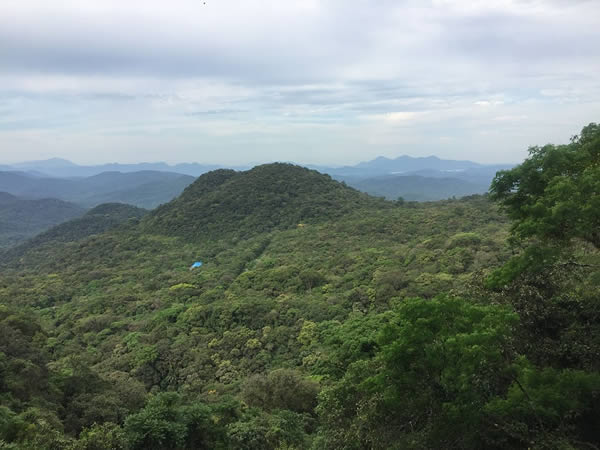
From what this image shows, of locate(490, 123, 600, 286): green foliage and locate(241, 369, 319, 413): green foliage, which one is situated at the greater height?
locate(490, 123, 600, 286): green foliage

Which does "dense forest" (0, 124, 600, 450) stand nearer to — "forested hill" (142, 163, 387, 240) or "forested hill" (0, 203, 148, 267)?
"forested hill" (142, 163, 387, 240)

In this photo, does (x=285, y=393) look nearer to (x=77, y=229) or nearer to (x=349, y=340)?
(x=349, y=340)

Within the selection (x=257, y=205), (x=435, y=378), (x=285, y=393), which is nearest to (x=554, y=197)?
(x=435, y=378)

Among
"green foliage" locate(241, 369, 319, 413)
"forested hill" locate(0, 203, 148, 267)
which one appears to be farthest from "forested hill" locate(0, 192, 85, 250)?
"green foliage" locate(241, 369, 319, 413)

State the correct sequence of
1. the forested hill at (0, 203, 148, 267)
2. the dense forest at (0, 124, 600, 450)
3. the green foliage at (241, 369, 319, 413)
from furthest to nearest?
the forested hill at (0, 203, 148, 267) < the green foliage at (241, 369, 319, 413) < the dense forest at (0, 124, 600, 450)

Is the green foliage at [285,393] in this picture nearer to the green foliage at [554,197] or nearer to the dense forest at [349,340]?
the dense forest at [349,340]

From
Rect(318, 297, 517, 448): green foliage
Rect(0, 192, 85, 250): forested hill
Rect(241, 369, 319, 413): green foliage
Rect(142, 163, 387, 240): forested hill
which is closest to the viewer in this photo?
Rect(318, 297, 517, 448): green foliage

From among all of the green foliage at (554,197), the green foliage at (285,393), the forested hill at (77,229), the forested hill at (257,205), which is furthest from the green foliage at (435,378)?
the forested hill at (77,229)
